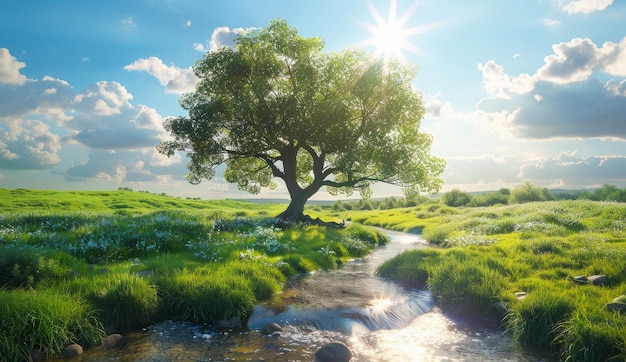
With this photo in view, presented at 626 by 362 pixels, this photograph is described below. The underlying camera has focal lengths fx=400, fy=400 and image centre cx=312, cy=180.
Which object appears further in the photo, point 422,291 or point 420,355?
point 422,291

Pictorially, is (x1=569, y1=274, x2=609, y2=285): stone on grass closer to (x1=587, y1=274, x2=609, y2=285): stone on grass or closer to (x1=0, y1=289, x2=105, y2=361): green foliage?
(x1=587, y1=274, x2=609, y2=285): stone on grass

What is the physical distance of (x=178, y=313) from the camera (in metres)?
13.3

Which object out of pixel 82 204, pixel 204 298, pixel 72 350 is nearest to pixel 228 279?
pixel 204 298

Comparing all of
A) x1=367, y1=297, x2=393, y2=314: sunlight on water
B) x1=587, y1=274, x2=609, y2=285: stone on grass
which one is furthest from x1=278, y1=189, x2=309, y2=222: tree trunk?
x1=587, y1=274, x2=609, y2=285: stone on grass

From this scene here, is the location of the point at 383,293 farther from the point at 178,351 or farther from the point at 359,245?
the point at 359,245

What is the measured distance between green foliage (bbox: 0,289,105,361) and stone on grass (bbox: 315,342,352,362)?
6.10 metres

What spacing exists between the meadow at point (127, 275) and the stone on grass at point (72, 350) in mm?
195

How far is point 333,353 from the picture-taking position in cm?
980

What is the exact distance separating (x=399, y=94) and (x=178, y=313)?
31243 mm

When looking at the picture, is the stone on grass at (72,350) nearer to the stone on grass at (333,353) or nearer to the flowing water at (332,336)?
the flowing water at (332,336)

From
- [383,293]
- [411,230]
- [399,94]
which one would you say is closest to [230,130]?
[399,94]

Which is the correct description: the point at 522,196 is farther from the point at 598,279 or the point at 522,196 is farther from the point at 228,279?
the point at 228,279

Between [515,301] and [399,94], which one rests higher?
[399,94]

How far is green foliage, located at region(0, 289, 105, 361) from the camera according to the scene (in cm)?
959
